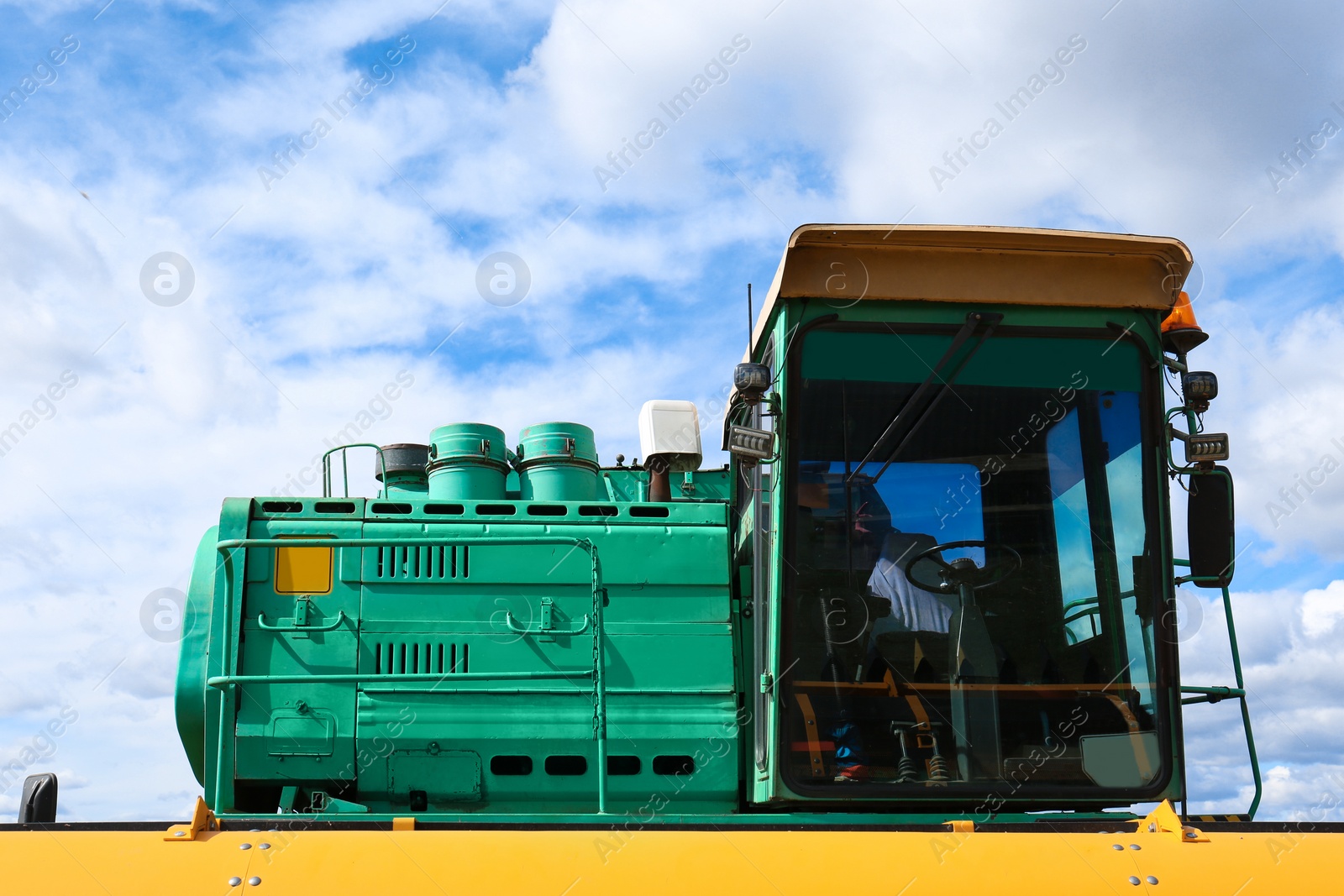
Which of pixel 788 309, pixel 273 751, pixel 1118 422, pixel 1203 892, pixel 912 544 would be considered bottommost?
pixel 1203 892

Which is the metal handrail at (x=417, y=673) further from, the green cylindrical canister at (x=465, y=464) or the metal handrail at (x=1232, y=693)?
the metal handrail at (x=1232, y=693)

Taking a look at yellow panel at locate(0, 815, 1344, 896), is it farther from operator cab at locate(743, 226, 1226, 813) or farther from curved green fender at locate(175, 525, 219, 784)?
curved green fender at locate(175, 525, 219, 784)

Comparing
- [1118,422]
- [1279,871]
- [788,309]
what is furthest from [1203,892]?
[788,309]

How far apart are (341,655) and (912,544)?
3.00 metres

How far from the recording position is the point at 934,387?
527 centimetres

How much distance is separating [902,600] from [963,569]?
36cm

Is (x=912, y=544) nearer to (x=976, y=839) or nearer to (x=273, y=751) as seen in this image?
(x=976, y=839)

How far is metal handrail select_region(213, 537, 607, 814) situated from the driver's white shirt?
4.43 feet

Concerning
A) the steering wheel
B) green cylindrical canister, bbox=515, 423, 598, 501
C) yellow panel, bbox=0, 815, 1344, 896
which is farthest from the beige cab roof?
yellow panel, bbox=0, 815, 1344, 896

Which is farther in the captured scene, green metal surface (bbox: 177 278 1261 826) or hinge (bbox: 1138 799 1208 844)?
green metal surface (bbox: 177 278 1261 826)

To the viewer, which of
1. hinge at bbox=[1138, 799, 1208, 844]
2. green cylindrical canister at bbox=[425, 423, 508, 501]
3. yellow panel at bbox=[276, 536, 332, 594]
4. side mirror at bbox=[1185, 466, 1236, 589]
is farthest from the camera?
green cylindrical canister at bbox=[425, 423, 508, 501]

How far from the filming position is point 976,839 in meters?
4.43

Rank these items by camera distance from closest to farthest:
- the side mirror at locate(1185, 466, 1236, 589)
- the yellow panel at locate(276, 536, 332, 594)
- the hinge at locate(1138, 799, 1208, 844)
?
the hinge at locate(1138, 799, 1208, 844), the side mirror at locate(1185, 466, 1236, 589), the yellow panel at locate(276, 536, 332, 594)

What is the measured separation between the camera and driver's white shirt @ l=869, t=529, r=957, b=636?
5.02m
